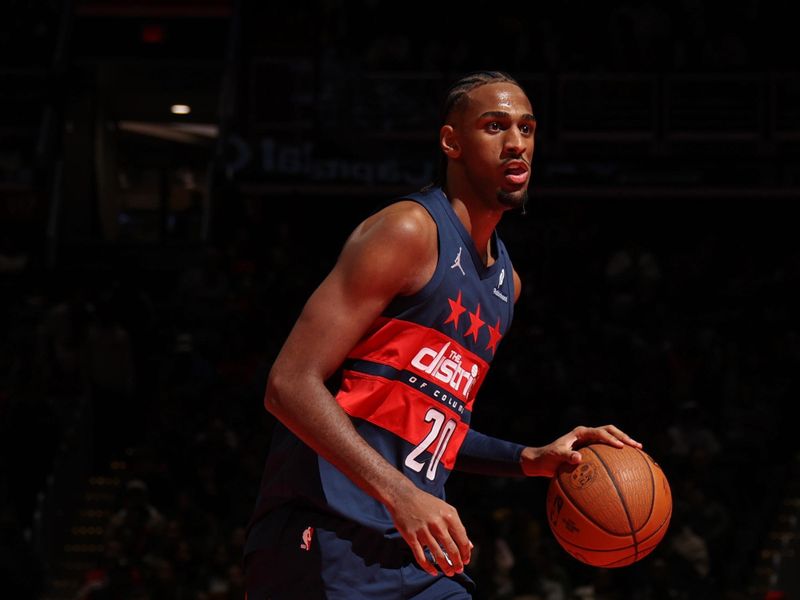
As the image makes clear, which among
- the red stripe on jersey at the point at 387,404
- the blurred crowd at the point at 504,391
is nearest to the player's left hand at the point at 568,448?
the red stripe on jersey at the point at 387,404

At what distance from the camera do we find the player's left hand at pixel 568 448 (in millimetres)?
3508

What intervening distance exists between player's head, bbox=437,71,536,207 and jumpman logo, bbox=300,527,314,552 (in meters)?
1.00

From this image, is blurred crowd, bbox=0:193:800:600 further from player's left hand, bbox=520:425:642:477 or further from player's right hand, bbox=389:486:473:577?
player's right hand, bbox=389:486:473:577

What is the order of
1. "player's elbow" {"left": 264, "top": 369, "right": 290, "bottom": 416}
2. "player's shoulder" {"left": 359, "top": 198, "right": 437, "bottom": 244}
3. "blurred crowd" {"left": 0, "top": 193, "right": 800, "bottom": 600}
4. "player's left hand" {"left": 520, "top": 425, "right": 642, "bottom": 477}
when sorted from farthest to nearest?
"blurred crowd" {"left": 0, "top": 193, "right": 800, "bottom": 600}
"player's left hand" {"left": 520, "top": 425, "right": 642, "bottom": 477}
"player's shoulder" {"left": 359, "top": 198, "right": 437, "bottom": 244}
"player's elbow" {"left": 264, "top": 369, "right": 290, "bottom": 416}

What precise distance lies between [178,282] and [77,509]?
397cm

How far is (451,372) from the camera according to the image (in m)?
3.34

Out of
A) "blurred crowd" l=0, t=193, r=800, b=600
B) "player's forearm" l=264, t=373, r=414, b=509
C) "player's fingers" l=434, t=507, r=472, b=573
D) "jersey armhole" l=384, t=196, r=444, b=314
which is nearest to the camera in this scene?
"player's fingers" l=434, t=507, r=472, b=573

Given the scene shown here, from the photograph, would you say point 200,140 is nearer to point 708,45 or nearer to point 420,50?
point 420,50

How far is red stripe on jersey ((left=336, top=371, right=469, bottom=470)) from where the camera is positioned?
3.24m

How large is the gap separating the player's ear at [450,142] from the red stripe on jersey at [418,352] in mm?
506

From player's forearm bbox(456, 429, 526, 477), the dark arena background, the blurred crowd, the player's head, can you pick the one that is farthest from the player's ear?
the blurred crowd

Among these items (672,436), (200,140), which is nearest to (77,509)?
(672,436)

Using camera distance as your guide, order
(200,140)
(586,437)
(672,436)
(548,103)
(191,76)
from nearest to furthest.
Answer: (586,437) < (672,436) < (548,103) < (191,76) < (200,140)

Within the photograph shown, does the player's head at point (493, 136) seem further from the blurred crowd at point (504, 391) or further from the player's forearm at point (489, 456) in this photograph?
the blurred crowd at point (504, 391)
